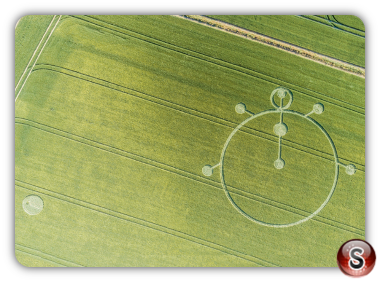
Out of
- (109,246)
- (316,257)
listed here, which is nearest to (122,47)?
(109,246)

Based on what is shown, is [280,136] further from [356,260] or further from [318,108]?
[356,260]

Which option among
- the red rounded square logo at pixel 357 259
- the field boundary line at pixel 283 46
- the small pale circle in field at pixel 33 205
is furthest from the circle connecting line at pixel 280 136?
the small pale circle in field at pixel 33 205

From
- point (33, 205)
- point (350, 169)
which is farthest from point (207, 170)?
point (33, 205)

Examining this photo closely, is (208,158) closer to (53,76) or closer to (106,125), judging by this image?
(106,125)

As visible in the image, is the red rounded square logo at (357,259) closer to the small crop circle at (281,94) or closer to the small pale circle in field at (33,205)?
the small crop circle at (281,94)

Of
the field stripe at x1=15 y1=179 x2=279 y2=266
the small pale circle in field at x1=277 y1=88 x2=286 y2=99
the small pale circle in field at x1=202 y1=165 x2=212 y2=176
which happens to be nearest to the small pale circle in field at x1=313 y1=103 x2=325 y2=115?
the small pale circle in field at x1=277 y1=88 x2=286 y2=99

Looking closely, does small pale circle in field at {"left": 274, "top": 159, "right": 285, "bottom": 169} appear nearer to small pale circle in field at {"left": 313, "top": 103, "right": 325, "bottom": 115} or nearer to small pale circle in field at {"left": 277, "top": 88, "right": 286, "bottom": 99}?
small pale circle in field at {"left": 313, "top": 103, "right": 325, "bottom": 115}
